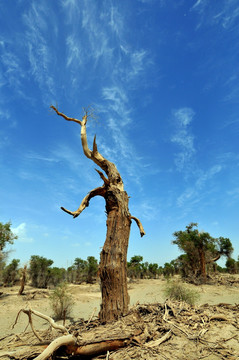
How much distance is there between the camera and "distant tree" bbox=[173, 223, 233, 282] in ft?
84.6

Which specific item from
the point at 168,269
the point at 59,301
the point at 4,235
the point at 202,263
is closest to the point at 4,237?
the point at 4,235

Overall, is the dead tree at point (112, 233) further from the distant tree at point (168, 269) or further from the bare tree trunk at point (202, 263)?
the distant tree at point (168, 269)

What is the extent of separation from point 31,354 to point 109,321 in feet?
6.08

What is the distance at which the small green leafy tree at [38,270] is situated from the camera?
32156 millimetres

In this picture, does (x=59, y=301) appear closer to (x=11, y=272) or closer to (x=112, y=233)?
(x=112, y=233)

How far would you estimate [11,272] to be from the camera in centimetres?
3397

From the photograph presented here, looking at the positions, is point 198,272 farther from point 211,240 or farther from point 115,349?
point 115,349

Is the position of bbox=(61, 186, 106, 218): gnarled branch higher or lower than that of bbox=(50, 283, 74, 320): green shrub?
higher

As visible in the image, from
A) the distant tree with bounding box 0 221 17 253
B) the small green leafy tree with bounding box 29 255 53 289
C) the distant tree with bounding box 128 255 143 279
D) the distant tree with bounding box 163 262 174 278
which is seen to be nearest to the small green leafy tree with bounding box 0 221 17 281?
the distant tree with bounding box 0 221 17 253

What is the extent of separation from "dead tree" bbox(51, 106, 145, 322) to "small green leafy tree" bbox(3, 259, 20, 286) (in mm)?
34007

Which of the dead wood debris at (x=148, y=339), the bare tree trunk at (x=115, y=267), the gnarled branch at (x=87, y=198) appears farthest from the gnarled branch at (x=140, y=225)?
the dead wood debris at (x=148, y=339)

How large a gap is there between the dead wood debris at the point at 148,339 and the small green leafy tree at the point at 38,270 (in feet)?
97.0

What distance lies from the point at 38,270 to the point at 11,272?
5410 millimetres

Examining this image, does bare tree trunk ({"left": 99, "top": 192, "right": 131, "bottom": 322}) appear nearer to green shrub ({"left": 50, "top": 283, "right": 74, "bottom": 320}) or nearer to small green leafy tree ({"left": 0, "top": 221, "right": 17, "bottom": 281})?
green shrub ({"left": 50, "top": 283, "right": 74, "bottom": 320})
